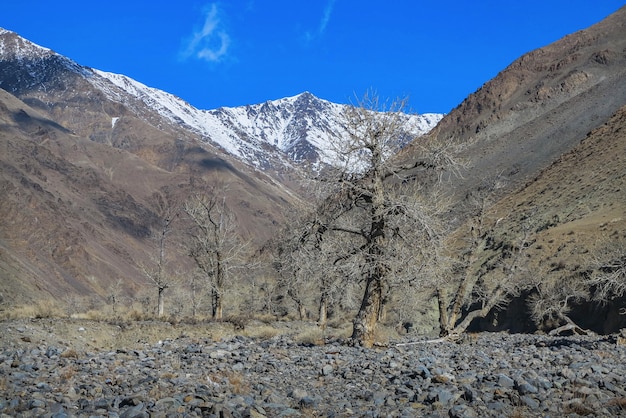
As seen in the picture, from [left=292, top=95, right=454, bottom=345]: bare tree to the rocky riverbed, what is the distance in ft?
8.77

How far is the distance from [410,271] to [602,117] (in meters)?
91.8

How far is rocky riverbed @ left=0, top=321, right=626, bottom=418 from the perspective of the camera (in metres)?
6.91

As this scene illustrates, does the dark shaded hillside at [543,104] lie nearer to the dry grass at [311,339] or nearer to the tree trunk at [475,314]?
the tree trunk at [475,314]

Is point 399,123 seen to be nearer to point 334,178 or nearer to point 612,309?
point 334,178

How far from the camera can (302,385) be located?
9414 millimetres

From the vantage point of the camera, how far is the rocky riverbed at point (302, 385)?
6.91m

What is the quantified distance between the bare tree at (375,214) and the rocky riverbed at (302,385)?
2674 millimetres

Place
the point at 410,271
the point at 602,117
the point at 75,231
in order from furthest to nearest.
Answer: the point at 75,231 → the point at 602,117 → the point at 410,271

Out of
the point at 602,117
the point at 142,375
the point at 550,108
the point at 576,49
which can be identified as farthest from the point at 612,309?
the point at 576,49

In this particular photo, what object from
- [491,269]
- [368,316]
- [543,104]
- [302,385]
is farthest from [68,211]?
[302,385]

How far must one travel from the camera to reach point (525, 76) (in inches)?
5566

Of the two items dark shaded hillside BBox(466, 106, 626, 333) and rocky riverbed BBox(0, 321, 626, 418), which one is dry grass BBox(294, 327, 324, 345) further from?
dark shaded hillside BBox(466, 106, 626, 333)

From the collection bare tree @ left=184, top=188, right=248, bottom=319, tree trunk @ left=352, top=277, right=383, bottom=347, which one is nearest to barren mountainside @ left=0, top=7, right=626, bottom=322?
tree trunk @ left=352, top=277, right=383, bottom=347

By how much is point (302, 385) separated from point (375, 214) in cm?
616
